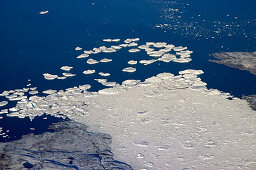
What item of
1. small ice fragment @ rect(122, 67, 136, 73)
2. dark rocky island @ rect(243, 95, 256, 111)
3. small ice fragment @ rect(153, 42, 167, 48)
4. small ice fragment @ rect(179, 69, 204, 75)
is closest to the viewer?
dark rocky island @ rect(243, 95, 256, 111)

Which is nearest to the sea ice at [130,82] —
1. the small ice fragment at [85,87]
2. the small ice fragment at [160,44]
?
the small ice fragment at [85,87]

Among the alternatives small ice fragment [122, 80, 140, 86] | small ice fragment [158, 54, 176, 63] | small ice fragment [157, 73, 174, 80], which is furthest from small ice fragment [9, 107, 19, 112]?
small ice fragment [158, 54, 176, 63]

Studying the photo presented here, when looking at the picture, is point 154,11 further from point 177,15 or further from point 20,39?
point 20,39

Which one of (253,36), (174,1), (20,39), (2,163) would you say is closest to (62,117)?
(2,163)

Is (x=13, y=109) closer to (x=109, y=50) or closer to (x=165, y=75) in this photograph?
(x=165, y=75)

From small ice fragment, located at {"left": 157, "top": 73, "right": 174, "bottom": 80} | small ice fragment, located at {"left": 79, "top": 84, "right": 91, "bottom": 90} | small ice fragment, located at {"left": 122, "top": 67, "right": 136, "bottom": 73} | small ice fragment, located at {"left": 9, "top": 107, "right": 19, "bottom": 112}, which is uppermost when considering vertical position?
small ice fragment, located at {"left": 122, "top": 67, "right": 136, "bottom": 73}

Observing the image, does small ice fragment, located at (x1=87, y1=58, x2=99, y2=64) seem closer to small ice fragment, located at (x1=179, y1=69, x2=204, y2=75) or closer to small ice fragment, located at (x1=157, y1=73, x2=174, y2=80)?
small ice fragment, located at (x1=157, y1=73, x2=174, y2=80)

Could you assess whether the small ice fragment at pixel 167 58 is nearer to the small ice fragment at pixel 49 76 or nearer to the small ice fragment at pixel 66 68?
the small ice fragment at pixel 66 68
